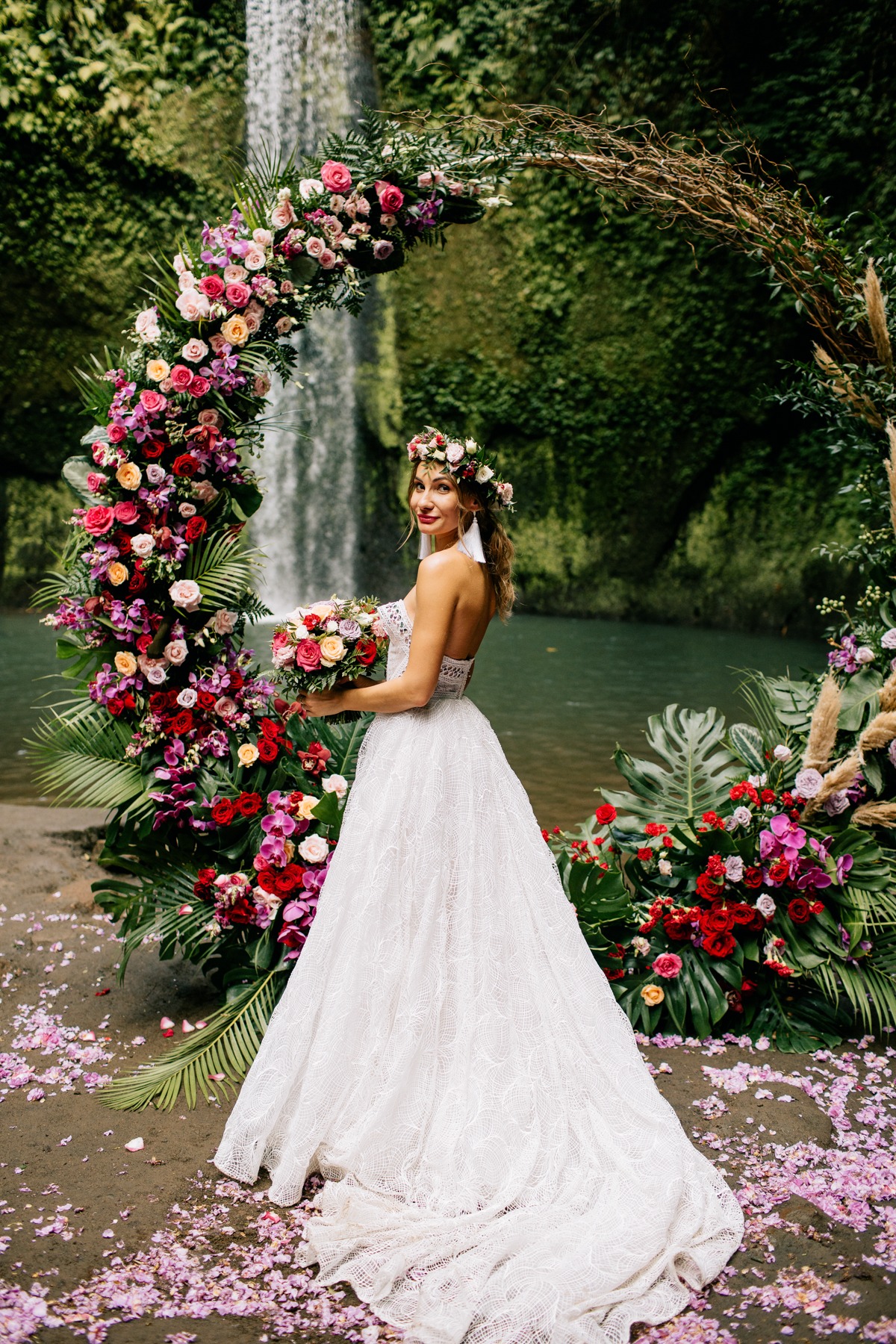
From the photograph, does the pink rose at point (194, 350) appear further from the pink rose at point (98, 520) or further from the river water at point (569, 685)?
the river water at point (569, 685)

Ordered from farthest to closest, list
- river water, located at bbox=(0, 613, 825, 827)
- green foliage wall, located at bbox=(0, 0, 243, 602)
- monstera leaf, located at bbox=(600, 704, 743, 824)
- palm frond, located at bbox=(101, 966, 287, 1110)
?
green foliage wall, located at bbox=(0, 0, 243, 602), river water, located at bbox=(0, 613, 825, 827), monstera leaf, located at bbox=(600, 704, 743, 824), palm frond, located at bbox=(101, 966, 287, 1110)

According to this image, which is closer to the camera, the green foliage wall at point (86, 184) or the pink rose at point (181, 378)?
the pink rose at point (181, 378)

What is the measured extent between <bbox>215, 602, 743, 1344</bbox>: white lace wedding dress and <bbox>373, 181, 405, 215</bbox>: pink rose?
1.68 meters

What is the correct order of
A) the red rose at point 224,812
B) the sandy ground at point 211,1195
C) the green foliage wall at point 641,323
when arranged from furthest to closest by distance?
1. the green foliage wall at point 641,323
2. the red rose at point 224,812
3. the sandy ground at point 211,1195

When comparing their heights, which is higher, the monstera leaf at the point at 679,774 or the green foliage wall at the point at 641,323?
the green foliage wall at the point at 641,323

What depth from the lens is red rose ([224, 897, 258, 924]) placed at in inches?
133

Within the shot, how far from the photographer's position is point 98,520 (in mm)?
3477

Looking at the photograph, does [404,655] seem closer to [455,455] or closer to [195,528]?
[455,455]

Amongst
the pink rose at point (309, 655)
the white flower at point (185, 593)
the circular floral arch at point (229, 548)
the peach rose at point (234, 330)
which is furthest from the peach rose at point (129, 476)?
the pink rose at point (309, 655)

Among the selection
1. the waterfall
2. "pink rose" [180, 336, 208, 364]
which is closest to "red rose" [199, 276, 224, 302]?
"pink rose" [180, 336, 208, 364]

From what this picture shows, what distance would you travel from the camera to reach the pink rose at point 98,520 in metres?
3.47

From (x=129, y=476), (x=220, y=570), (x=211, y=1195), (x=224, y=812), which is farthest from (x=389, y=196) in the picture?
(x=211, y=1195)

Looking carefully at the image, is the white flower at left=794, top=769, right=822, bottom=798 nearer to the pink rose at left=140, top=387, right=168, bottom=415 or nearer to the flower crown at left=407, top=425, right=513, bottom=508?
the flower crown at left=407, top=425, right=513, bottom=508

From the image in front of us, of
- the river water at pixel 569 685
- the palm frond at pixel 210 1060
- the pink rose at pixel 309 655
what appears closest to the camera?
the pink rose at pixel 309 655
